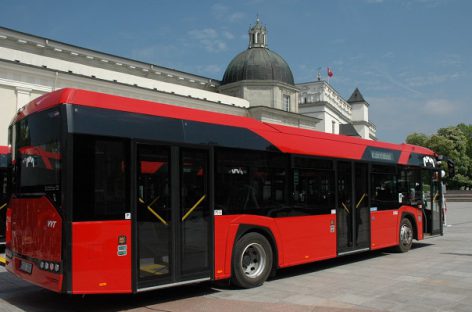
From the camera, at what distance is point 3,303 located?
743 cm

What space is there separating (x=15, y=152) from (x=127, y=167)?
221 cm

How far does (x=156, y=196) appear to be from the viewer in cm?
700

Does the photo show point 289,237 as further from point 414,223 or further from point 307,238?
point 414,223

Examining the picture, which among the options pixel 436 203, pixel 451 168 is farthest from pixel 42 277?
pixel 451 168

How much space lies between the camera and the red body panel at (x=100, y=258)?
6152 mm

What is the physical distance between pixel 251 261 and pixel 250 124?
2495 mm

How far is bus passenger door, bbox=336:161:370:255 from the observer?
10672mm

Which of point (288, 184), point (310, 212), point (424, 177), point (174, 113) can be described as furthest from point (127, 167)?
point (424, 177)

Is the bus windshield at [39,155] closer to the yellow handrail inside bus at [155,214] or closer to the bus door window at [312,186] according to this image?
the yellow handrail inside bus at [155,214]

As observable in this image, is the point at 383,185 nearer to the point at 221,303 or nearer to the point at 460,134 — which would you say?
the point at 221,303

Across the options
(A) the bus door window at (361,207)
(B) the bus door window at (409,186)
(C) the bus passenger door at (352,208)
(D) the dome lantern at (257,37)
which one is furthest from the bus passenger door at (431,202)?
(D) the dome lantern at (257,37)

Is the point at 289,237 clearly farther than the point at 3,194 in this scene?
No

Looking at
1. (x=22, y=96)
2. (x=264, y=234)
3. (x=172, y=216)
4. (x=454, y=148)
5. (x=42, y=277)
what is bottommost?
(x=42, y=277)

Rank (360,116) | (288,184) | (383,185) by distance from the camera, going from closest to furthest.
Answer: (288,184)
(383,185)
(360,116)
